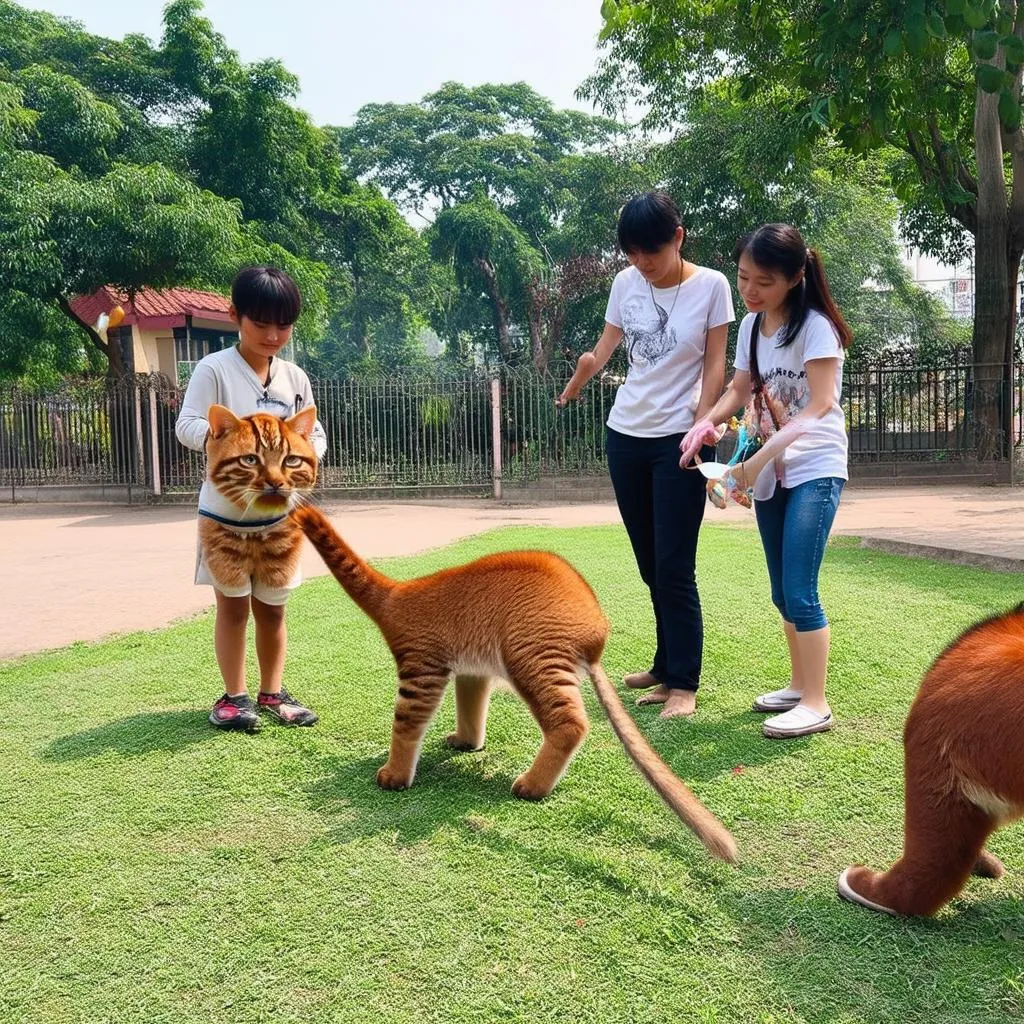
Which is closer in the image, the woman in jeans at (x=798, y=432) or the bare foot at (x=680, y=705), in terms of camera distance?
the woman in jeans at (x=798, y=432)

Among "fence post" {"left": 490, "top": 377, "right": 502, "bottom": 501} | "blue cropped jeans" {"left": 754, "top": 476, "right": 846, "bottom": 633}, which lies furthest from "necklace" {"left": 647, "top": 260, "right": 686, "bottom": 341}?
"fence post" {"left": 490, "top": 377, "right": 502, "bottom": 501}

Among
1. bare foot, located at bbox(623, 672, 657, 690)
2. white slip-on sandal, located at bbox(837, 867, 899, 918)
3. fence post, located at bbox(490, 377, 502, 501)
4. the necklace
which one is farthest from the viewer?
fence post, located at bbox(490, 377, 502, 501)

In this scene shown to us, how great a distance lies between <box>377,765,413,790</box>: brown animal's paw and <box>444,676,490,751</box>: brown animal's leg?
42 centimetres

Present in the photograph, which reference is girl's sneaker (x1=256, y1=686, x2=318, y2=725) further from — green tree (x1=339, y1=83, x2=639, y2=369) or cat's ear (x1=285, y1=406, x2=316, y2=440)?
green tree (x1=339, y1=83, x2=639, y2=369)

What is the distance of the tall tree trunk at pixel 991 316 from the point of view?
1672 cm

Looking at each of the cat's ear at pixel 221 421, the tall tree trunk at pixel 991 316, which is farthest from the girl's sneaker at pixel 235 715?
the tall tree trunk at pixel 991 316

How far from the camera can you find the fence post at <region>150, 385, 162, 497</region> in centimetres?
1759

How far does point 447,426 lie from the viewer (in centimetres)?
1838

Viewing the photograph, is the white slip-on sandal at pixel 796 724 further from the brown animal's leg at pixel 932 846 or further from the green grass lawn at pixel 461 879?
the brown animal's leg at pixel 932 846

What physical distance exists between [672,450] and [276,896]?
2.34 metres

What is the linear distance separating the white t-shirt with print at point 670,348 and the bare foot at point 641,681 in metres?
1.15

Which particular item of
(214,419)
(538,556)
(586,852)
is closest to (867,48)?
(538,556)

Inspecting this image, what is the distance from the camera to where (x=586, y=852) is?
2.57m

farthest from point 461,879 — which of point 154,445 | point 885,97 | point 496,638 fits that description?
point 154,445
